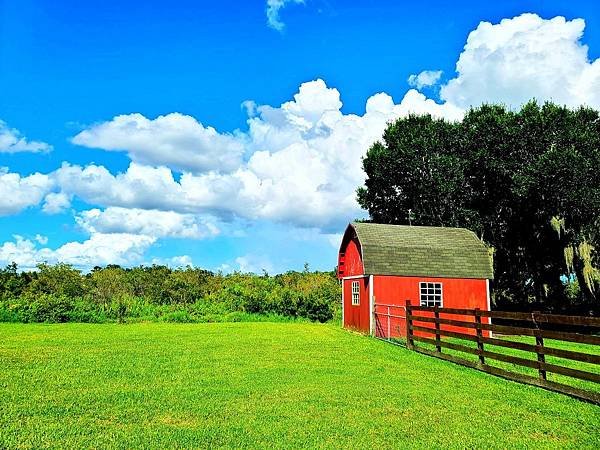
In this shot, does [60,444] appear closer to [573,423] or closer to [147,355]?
[573,423]

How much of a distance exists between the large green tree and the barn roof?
5629 millimetres

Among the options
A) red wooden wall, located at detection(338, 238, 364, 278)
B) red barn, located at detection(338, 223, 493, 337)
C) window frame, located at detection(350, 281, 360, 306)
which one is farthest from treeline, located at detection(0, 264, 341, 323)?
red barn, located at detection(338, 223, 493, 337)

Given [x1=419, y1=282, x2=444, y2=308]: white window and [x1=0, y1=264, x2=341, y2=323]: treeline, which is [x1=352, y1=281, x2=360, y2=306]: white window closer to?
[x1=419, y1=282, x2=444, y2=308]: white window

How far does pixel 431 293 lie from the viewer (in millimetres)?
22453

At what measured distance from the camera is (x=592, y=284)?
2538 cm

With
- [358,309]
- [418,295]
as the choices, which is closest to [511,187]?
[418,295]

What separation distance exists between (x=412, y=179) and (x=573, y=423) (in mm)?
25069

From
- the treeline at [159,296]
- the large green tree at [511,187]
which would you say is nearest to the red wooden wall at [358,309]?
the treeline at [159,296]

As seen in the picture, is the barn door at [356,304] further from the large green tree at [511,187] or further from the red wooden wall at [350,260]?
the large green tree at [511,187]

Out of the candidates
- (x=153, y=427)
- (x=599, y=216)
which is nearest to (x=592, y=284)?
(x=599, y=216)

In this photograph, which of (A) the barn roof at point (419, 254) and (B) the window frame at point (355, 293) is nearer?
(A) the barn roof at point (419, 254)

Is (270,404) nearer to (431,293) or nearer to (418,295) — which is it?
(418,295)

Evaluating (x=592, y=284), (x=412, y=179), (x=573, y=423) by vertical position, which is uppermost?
(x=412, y=179)

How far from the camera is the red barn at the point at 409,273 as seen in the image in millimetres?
21859
